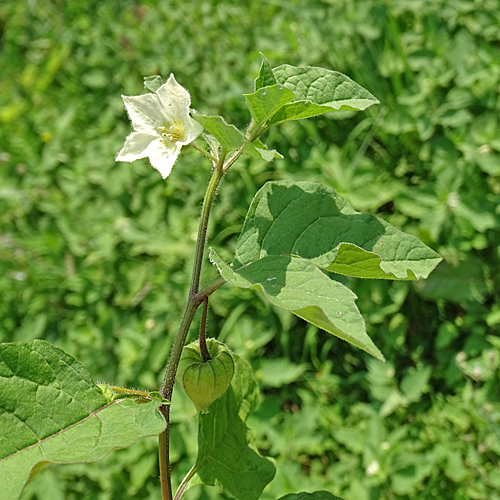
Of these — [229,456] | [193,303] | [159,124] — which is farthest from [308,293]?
[229,456]

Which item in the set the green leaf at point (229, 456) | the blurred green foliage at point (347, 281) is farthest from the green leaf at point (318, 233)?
the blurred green foliage at point (347, 281)

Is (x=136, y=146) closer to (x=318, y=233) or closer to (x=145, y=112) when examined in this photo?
(x=145, y=112)

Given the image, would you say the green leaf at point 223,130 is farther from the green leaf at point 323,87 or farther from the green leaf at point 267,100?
the green leaf at point 323,87

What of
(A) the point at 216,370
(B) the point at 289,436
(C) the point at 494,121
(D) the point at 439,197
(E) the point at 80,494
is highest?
(A) the point at 216,370

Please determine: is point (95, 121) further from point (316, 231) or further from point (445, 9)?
point (316, 231)

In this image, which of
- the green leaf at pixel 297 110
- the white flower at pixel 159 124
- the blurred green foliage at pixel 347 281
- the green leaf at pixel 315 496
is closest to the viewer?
the green leaf at pixel 297 110

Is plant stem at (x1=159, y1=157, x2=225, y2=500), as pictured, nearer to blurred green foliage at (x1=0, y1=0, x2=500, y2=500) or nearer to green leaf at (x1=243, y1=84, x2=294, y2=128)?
green leaf at (x1=243, y1=84, x2=294, y2=128)

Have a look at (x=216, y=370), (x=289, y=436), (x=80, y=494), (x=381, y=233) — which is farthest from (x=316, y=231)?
(x=80, y=494)

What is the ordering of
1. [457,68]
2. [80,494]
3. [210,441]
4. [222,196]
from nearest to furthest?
[210,441], [80,494], [457,68], [222,196]
